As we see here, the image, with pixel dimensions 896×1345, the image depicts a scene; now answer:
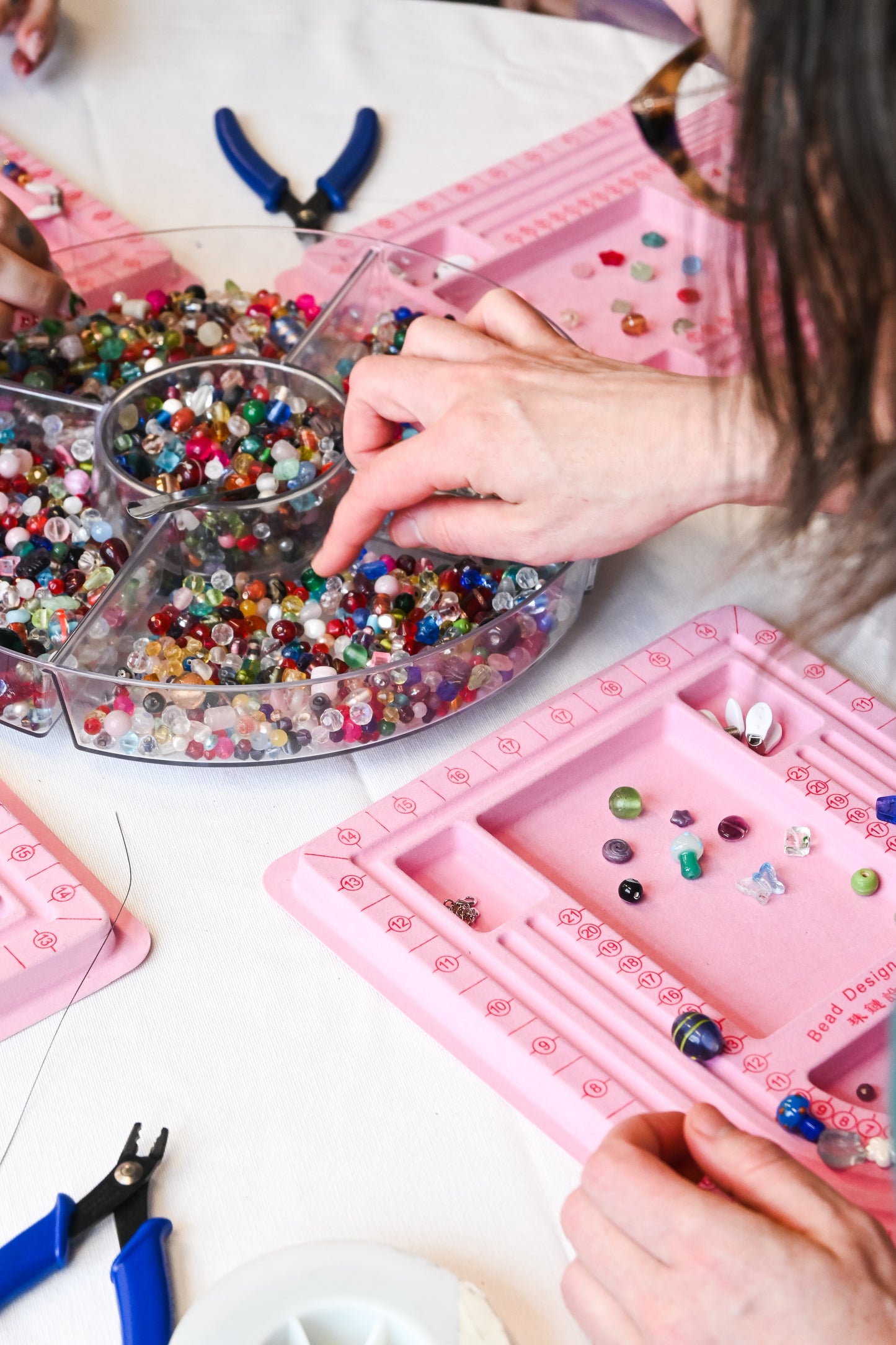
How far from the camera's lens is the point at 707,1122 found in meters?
0.67

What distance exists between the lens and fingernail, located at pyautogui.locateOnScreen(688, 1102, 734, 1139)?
67 cm

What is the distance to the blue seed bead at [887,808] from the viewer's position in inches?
35.3

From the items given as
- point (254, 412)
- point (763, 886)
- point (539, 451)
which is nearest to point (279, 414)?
point (254, 412)

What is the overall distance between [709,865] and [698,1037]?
6.6 inches

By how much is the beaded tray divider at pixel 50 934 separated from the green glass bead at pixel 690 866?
0.35 metres

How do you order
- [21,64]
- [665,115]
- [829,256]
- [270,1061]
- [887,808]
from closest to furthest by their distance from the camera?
1. [829,256]
2. [270,1061]
3. [887,808]
4. [665,115]
5. [21,64]

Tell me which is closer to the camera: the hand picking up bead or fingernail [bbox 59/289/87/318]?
the hand picking up bead

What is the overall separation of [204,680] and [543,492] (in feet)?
0.91

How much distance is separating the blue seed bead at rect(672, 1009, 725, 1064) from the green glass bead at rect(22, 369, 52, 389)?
0.77 metres

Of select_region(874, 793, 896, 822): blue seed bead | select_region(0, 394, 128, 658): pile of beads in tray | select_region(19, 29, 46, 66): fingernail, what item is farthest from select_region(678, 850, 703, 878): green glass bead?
select_region(19, 29, 46, 66): fingernail

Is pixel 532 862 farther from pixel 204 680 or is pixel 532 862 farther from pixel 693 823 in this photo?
pixel 204 680

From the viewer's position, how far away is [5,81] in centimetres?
161

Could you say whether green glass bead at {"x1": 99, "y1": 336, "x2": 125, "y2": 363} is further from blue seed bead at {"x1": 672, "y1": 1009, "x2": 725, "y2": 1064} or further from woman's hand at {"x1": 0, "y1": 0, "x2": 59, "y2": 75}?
blue seed bead at {"x1": 672, "y1": 1009, "x2": 725, "y2": 1064}

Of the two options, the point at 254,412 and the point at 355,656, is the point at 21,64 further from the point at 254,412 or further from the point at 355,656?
the point at 355,656
